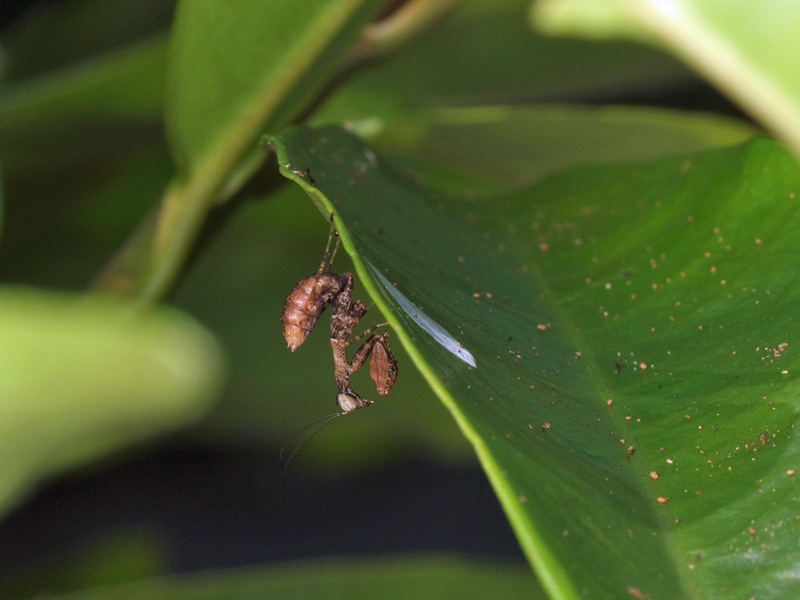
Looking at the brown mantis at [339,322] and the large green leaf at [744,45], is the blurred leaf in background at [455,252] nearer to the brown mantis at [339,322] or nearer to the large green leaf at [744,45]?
the large green leaf at [744,45]

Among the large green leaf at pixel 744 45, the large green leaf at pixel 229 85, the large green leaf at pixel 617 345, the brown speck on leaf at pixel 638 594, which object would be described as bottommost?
the brown speck on leaf at pixel 638 594

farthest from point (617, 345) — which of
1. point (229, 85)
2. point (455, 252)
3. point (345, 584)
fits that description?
point (345, 584)

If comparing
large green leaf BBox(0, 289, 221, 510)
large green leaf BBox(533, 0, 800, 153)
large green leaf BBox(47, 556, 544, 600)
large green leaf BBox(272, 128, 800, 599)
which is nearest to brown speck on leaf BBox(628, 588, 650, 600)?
large green leaf BBox(272, 128, 800, 599)

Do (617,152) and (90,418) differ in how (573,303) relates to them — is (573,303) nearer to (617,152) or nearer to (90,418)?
(90,418)

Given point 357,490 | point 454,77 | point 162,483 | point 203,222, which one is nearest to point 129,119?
point 203,222

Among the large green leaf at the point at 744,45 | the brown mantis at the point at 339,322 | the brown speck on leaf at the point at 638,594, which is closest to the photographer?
the brown speck on leaf at the point at 638,594

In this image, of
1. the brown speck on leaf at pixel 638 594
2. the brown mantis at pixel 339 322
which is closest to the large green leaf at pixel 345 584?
the brown mantis at pixel 339 322

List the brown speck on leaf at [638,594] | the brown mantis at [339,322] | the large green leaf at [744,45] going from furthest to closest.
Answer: the brown mantis at [339,322] < the large green leaf at [744,45] < the brown speck on leaf at [638,594]
